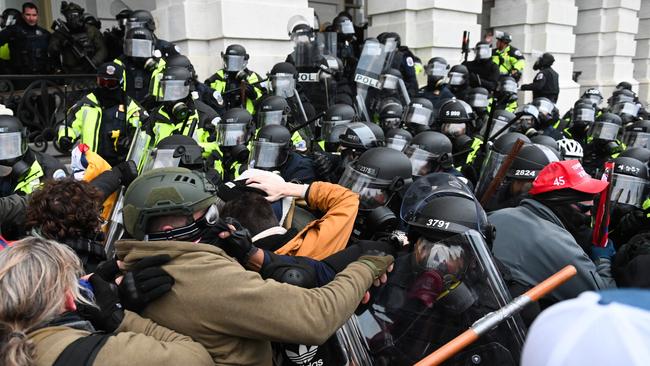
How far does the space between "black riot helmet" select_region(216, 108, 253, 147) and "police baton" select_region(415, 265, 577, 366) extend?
11.2ft

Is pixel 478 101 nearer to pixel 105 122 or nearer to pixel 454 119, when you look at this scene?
pixel 454 119

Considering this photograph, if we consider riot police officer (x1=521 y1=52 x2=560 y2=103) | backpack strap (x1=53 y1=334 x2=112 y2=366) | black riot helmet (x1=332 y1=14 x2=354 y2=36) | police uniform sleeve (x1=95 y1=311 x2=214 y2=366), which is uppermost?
black riot helmet (x1=332 y1=14 x2=354 y2=36)

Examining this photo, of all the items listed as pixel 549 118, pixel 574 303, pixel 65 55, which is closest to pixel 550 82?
pixel 549 118

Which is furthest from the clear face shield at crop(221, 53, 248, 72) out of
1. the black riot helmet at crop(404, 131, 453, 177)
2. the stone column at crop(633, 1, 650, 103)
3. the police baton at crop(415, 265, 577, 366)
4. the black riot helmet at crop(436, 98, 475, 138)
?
the stone column at crop(633, 1, 650, 103)

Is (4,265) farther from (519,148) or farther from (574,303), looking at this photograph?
(519,148)

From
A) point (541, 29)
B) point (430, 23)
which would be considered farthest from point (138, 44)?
point (541, 29)

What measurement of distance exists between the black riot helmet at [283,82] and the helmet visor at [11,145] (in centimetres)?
314

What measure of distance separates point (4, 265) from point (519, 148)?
2.47 metres

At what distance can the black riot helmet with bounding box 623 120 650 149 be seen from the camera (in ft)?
19.3

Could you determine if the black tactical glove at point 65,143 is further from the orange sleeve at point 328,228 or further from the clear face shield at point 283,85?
the orange sleeve at point 328,228

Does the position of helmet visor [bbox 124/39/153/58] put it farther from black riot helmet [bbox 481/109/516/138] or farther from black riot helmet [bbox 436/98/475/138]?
black riot helmet [bbox 481/109/516/138]

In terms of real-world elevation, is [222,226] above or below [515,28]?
below

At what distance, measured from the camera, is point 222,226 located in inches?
67.2

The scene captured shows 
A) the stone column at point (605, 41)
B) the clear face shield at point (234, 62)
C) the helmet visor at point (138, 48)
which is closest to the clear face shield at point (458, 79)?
the clear face shield at point (234, 62)
